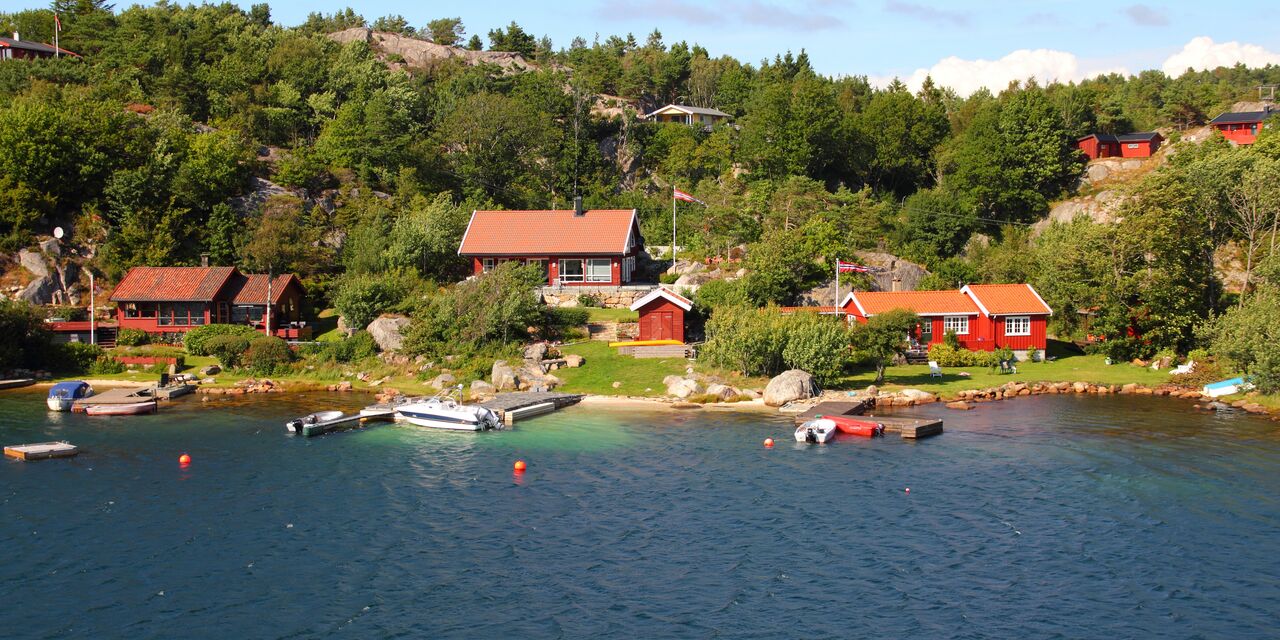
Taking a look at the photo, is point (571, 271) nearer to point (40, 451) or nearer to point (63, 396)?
point (63, 396)

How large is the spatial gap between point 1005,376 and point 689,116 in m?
62.3

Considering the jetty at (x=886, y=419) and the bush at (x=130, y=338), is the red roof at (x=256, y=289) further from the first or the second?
the jetty at (x=886, y=419)

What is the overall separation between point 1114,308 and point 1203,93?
61.6 m

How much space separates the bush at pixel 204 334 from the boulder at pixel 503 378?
16.6 meters

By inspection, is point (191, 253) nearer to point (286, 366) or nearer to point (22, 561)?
point (286, 366)

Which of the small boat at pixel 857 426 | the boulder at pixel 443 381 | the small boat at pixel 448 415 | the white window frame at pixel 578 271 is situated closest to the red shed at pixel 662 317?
the boulder at pixel 443 381

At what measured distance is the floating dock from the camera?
1522 inches

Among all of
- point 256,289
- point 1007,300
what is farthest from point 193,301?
point 1007,300

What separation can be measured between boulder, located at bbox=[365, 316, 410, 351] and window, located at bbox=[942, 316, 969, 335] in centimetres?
3323

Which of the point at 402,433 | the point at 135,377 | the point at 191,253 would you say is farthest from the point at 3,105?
the point at 402,433

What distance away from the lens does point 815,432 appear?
41.5m

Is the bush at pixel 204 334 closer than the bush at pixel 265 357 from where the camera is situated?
No

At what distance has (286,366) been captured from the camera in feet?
186

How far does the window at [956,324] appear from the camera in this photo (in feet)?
193
